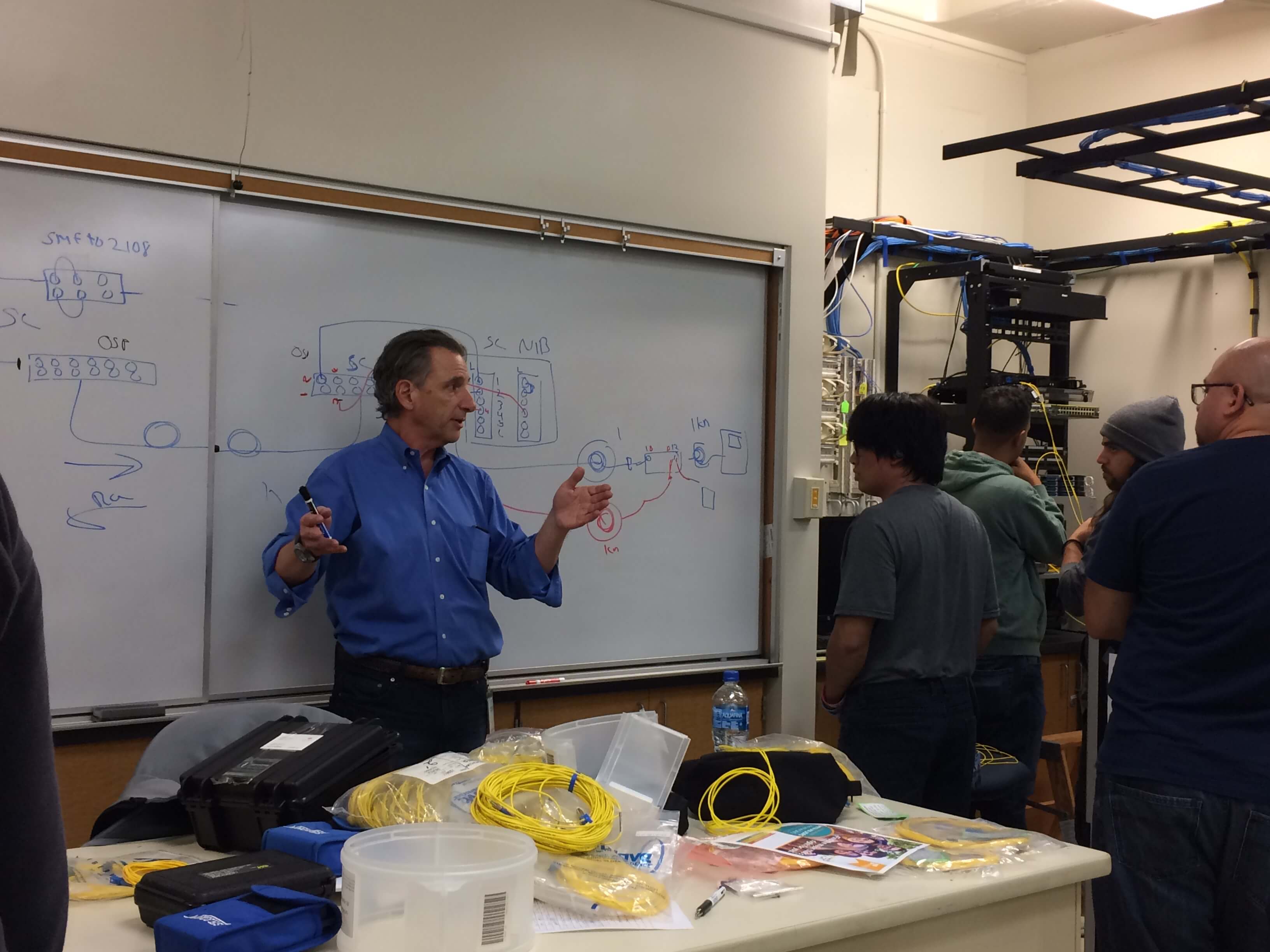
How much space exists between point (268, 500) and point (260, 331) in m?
0.41

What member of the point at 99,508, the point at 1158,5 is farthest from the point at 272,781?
the point at 1158,5

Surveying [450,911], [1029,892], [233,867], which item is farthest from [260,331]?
[1029,892]

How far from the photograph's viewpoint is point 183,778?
1.59 m

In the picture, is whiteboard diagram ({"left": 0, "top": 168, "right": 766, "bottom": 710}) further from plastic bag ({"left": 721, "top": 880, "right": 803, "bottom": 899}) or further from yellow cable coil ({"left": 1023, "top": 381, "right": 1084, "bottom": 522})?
plastic bag ({"left": 721, "top": 880, "right": 803, "bottom": 899})

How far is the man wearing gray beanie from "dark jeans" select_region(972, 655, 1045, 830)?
0.75 feet

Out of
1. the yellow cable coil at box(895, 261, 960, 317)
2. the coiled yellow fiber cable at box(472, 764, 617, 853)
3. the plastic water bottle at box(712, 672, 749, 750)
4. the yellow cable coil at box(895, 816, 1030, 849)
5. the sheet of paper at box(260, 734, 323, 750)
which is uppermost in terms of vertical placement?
the yellow cable coil at box(895, 261, 960, 317)

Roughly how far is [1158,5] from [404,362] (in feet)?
10.9

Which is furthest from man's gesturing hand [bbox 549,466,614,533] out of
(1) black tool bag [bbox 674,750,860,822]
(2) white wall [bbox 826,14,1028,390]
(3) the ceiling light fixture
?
(3) the ceiling light fixture

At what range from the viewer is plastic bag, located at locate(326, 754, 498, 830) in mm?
1510

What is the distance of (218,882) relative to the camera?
49.4 inches

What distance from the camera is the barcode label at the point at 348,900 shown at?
119cm

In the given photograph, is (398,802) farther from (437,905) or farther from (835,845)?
(835,845)

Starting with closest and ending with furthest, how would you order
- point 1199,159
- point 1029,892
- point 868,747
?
1. point 1029,892
2. point 868,747
3. point 1199,159

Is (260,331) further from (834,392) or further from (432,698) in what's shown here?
(834,392)
